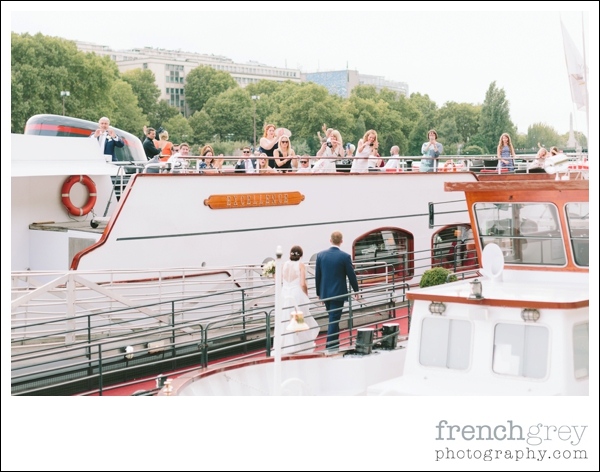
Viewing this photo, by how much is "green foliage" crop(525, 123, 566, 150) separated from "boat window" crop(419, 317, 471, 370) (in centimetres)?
7315

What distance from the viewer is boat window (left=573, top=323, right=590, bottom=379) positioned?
805cm

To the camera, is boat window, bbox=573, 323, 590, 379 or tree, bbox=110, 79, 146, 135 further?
tree, bbox=110, 79, 146, 135

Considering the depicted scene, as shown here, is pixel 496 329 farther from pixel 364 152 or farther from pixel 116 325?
pixel 364 152

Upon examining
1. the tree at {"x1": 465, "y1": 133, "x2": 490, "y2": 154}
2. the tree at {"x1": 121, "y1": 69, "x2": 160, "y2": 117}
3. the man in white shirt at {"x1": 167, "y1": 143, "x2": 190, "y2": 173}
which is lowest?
the man in white shirt at {"x1": 167, "y1": 143, "x2": 190, "y2": 173}

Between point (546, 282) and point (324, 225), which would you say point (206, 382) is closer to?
point (546, 282)

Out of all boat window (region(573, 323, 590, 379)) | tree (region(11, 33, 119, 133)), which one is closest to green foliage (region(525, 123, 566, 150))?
tree (region(11, 33, 119, 133))

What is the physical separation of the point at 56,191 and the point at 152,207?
7.96 ft

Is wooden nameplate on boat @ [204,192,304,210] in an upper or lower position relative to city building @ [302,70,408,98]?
lower

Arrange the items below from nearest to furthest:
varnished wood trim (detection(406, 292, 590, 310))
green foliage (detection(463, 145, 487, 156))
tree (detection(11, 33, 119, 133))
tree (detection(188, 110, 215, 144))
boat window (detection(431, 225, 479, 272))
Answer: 1. varnished wood trim (detection(406, 292, 590, 310))
2. boat window (detection(431, 225, 479, 272))
3. tree (detection(11, 33, 119, 133))
4. green foliage (detection(463, 145, 487, 156))
5. tree (detection(188, 110, 215, 144))

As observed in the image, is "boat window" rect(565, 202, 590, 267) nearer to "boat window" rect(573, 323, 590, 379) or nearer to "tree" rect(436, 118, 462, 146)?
"boat window" rect(573, 323, 590, 379)

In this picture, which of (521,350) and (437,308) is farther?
(437,308)

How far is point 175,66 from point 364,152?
108577 mm

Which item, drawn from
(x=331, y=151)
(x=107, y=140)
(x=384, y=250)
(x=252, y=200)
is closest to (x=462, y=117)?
(x=384, y=250)

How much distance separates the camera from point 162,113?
10031 centimetres
